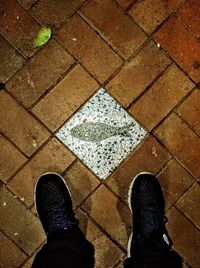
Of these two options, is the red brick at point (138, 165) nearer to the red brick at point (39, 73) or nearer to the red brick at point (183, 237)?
the red brick at point (183, 237)

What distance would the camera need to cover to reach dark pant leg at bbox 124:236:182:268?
297 centimetres

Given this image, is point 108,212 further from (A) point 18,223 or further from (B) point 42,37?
(B) point 42,37

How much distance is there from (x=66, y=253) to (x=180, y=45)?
1.88 metres

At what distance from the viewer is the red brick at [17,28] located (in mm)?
3506

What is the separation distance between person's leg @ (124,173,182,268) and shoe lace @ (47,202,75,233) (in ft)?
1.65

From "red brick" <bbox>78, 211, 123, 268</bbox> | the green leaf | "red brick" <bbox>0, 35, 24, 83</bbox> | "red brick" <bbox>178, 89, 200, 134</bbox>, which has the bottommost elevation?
"red brick" <bbox>78, 211, 123, 268</bbox>

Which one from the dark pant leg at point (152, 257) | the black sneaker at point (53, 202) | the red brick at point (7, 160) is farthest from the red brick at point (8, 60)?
the dark pant leg at point (152, 257)

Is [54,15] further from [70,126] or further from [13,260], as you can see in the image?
[13,260]

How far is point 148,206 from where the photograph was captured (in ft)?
11.4

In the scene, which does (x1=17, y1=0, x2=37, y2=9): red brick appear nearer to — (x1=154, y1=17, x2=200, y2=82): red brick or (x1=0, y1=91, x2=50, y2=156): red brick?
(x1=0, y1=91, x2=50, y2=156): red brick

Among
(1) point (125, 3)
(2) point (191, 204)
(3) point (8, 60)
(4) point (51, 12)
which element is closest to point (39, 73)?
(3) point (8, 60)

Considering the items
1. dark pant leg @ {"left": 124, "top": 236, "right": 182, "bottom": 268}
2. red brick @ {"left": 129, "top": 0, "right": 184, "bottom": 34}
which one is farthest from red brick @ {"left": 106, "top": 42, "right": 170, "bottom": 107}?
dark pant leg @ {"left": 124, "top": 236, "right": 182, "bottom": 268}

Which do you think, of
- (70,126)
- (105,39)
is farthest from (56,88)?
(105,39)

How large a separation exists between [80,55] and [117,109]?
1.73ft
